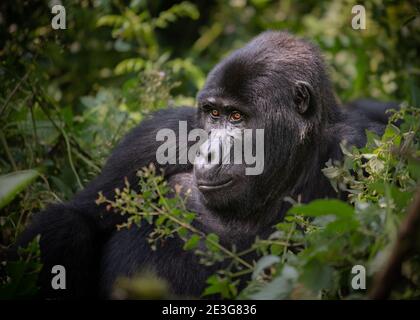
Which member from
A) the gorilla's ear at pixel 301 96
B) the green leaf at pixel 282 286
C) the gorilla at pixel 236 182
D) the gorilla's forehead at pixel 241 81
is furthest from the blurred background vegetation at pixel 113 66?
the green leaf at pixel 282 286

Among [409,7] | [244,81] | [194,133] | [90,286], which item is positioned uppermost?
[409,7]

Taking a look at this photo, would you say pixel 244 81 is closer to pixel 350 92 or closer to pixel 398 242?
pixel 398 242

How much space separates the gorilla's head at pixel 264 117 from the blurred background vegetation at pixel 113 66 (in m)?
0.66

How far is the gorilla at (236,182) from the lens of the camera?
13.0 feet

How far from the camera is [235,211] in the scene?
4020 mm

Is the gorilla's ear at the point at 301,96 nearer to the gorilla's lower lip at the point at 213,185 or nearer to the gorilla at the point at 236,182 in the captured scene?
the gorilla at the point at 236,182

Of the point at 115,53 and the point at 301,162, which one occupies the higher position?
the point at 115,53

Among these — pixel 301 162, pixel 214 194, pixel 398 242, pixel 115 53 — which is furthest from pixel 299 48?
pixel 115 53

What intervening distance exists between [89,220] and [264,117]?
4.76 feet

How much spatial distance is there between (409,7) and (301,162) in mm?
3595

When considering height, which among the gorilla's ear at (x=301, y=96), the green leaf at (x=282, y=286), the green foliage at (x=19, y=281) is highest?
the gorilla's ear at (x=301, y=96)

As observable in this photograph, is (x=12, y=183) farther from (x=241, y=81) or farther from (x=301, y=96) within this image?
(x=301, y=96)

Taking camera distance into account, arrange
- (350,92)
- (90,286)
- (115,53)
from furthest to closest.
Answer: (115,53) < (350,92) < (90,286)
